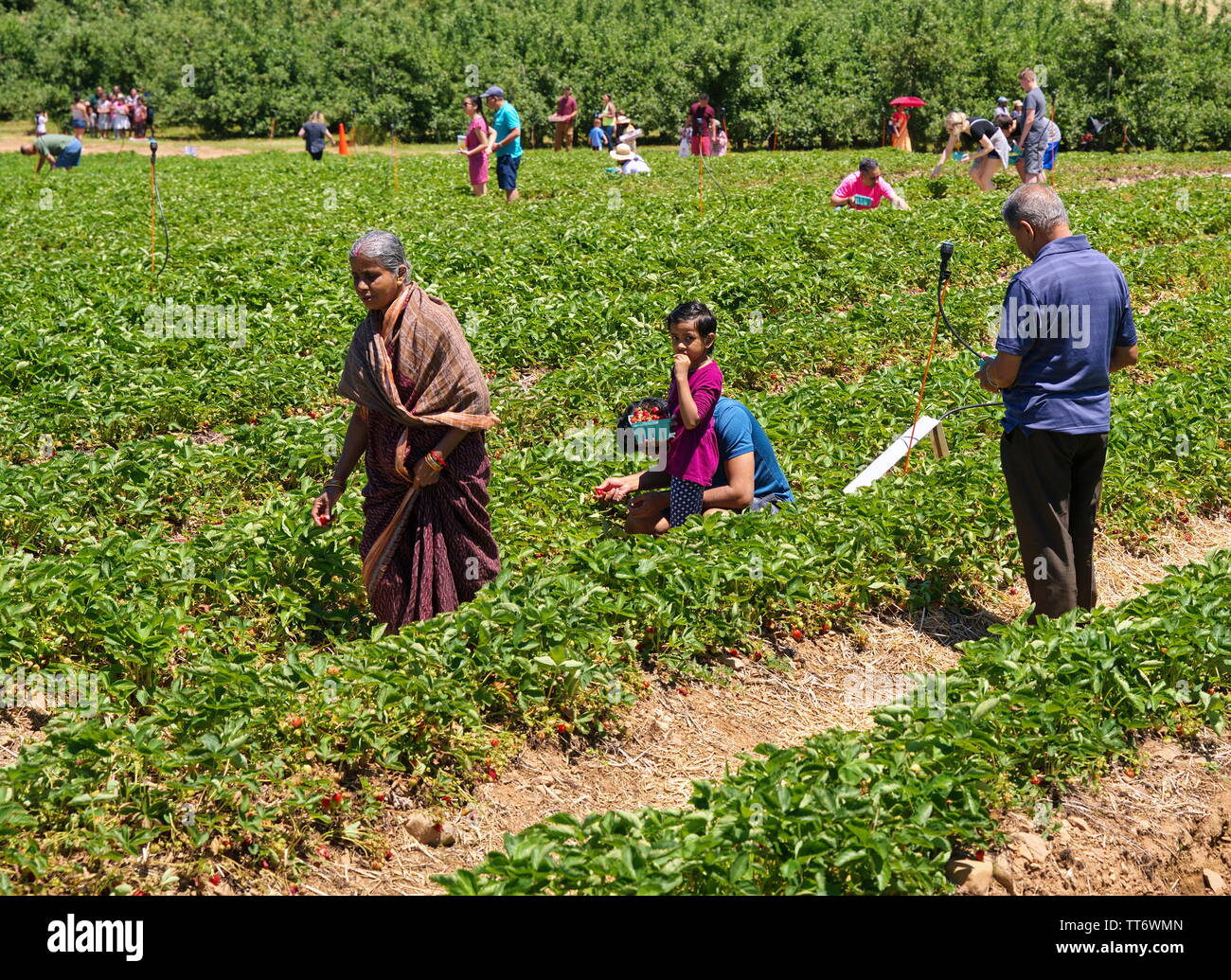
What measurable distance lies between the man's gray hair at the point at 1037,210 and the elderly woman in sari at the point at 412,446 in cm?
229

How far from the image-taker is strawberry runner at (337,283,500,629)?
4.99 m

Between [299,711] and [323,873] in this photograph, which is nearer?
[323,873]

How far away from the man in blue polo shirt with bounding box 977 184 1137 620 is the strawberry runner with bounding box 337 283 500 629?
2.19 meters

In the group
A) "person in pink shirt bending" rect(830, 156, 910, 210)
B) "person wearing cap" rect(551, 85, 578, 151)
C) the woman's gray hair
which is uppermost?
"person wearing cap" rect(551, 85, 578, 151)

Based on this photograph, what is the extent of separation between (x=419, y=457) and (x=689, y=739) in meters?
1.59

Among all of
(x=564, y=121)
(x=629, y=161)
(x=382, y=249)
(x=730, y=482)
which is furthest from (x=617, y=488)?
(x=564, y=121)

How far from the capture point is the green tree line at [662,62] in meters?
32.7

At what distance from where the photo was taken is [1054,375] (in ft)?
16.6

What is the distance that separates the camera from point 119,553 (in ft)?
17.5

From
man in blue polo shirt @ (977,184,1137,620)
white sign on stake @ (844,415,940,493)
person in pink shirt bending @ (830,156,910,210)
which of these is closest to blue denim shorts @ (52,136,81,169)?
person in pink shirt bending @ (830,156,910,210)

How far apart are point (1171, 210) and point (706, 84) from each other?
70.3ft

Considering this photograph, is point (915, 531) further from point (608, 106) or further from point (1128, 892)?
point (608, 106)

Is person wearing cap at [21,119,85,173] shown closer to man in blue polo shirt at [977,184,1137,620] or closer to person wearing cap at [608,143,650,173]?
person wearing cap at [608,143,650,173]

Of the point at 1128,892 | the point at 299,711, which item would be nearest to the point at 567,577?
the point at 299,711
